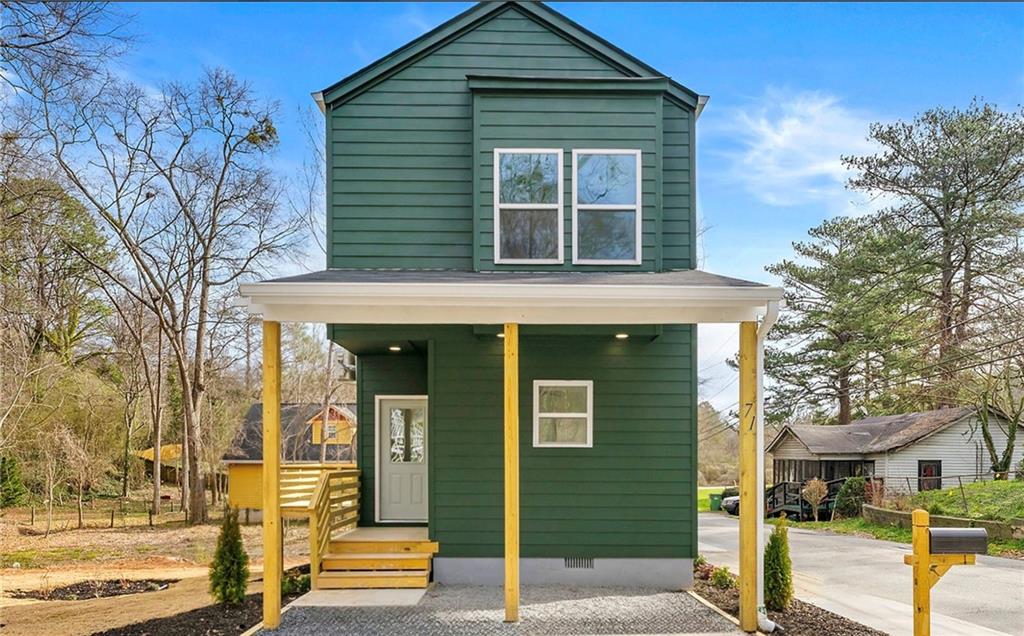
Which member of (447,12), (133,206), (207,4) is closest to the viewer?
(447,12)

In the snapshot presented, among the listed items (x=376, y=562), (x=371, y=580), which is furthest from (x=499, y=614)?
(x=376, y=562)

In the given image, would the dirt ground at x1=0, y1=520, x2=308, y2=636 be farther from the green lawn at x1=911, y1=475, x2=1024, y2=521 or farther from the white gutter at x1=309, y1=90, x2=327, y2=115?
the green lawn at x1=911, y1=475, x2=1024, y2=521

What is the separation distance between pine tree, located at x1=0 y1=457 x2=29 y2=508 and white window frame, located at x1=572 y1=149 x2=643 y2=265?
1655cm

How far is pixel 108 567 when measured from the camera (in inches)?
524

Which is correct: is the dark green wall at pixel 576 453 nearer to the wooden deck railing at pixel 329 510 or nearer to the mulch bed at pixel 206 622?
the wooden deck railing at pixel 329 510

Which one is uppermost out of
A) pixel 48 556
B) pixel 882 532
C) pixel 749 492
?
pixel 749 492

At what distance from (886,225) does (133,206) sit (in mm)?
21770

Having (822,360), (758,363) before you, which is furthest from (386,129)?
(822,360)

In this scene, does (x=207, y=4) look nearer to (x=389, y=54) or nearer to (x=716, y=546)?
(x=389, y=54)

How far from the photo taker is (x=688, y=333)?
8578 millimetres

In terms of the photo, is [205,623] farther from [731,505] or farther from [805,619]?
[731,505]

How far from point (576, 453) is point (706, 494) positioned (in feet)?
98.9

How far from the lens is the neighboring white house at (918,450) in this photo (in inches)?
938

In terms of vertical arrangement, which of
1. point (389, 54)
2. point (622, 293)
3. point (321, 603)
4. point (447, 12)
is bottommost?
point (321, 603)
